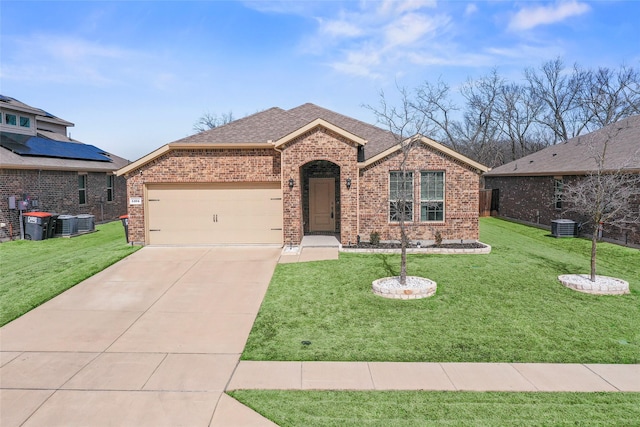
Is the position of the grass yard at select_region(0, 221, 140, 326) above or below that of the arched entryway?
below

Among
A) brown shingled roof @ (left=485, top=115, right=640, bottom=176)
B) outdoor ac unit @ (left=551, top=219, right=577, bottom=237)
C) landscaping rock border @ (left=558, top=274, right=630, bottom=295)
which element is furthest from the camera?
outdoor ac unit @ (left=551, top=219, right=577, bottom=237)

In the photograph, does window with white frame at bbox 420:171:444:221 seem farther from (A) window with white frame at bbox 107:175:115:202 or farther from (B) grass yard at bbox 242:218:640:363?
(A) window with white frame at bbox 107:175:115:202

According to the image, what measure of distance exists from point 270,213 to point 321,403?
10.7 meters

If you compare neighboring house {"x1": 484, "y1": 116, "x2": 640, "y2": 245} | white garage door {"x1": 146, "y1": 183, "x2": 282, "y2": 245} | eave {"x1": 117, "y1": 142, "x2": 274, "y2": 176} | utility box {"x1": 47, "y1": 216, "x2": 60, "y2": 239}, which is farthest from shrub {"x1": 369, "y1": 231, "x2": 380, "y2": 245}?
utility box {"x1": 47, "y1": 216, "x2": 60, "y2": 239}

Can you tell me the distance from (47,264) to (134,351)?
25.8 ft

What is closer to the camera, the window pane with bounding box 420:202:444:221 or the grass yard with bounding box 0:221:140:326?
the grass yard with bounding box 0:221:140:326

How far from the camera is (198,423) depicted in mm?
4992

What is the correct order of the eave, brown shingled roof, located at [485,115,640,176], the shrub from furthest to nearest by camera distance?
brown shingled roof, located at [485,115,640,176] < the eave < the shrub

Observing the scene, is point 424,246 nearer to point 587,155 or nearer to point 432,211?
point 432,211

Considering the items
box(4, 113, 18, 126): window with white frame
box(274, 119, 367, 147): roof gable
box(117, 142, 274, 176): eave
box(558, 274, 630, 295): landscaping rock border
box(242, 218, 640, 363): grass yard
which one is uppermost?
box(4, 113, 18, 126): window with white frame

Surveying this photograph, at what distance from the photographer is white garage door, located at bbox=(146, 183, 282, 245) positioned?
51.4 ft

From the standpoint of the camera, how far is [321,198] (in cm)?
1752

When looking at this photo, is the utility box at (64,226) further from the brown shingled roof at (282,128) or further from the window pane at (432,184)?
the window pane at (432,184)

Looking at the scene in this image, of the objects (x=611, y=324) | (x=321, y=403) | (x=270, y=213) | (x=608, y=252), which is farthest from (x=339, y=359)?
(x=608, y=252)
